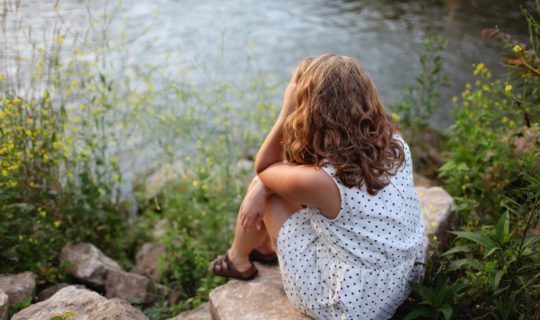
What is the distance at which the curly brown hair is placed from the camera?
1.95 metres

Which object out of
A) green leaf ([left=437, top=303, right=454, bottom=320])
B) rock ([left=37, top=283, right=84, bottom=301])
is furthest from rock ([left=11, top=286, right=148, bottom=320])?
green leaf ([left=437, top=303, right=454, bottom=320])

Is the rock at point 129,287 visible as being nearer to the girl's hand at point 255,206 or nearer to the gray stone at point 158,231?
the gray stone at point 158,231

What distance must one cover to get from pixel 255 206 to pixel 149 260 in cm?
123

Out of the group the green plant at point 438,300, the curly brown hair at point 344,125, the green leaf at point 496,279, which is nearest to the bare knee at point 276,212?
the curly brown hair at point 344,125

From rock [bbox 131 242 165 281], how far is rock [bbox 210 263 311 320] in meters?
0.81

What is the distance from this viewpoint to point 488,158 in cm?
292

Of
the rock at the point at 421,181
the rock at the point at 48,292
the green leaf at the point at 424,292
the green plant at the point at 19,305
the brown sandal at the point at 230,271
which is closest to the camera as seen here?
the green leaf at the point at 424,292

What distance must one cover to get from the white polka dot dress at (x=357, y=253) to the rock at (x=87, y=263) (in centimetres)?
112

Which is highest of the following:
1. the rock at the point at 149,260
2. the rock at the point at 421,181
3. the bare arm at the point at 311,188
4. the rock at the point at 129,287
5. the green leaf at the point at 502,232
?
the bare arm at the point at 311,188

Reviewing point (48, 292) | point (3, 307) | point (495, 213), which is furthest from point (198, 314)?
point (495, 213)

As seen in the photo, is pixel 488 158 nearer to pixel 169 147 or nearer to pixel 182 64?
pixel 169 147

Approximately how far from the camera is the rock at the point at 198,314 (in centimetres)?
250

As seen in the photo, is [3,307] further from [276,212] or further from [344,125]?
[344,125]

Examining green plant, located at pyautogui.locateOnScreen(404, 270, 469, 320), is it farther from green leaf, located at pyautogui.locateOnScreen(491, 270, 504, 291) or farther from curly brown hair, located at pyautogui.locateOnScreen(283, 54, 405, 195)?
curly brown hair, located at pyautogui.locateOnScreen(283, 54, 405, 195)
